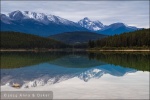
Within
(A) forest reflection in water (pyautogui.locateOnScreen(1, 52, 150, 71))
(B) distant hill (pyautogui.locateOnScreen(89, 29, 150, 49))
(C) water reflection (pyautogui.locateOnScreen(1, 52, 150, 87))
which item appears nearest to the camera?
(C) water reflection (pyautogui.locateOnScreen(1, 52, 150, 87))

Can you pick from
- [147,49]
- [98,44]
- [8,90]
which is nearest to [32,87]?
[8,90]

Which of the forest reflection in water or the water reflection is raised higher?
the forest reflection in water

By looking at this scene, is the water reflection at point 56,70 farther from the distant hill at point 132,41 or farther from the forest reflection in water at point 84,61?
the distant hill at point 132,41

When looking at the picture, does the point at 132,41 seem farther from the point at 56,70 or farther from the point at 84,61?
the point at 56,70

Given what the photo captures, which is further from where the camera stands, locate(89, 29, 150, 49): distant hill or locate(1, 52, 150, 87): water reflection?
locate(89, 29, 150, 49): distant hill

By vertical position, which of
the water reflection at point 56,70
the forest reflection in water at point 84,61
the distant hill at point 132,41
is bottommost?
the water reflection at point 56,70

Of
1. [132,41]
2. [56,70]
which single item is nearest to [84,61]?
[56,70]

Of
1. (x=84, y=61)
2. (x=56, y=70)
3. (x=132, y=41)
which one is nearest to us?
(x=56, y=70)

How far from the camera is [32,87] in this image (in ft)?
93.7

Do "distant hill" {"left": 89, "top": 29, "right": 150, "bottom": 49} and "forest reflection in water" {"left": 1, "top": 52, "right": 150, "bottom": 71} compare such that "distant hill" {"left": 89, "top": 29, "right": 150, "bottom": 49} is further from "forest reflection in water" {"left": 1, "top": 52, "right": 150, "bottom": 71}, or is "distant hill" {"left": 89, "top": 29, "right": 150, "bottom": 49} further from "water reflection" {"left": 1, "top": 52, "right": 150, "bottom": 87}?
"water reflection" {"left": 1, "top": 52, "right": 150, "bottom": 87}

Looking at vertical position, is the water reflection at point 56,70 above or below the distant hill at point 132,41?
below

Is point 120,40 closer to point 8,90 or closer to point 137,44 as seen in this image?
point 137,44

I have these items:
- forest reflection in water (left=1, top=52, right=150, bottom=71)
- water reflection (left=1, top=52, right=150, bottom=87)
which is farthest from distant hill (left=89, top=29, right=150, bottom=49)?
water reflection (left=1, top=52, right=150, bottom=87)

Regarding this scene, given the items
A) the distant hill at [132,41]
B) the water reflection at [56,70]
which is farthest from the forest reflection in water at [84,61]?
the distant hill at [132,41]
